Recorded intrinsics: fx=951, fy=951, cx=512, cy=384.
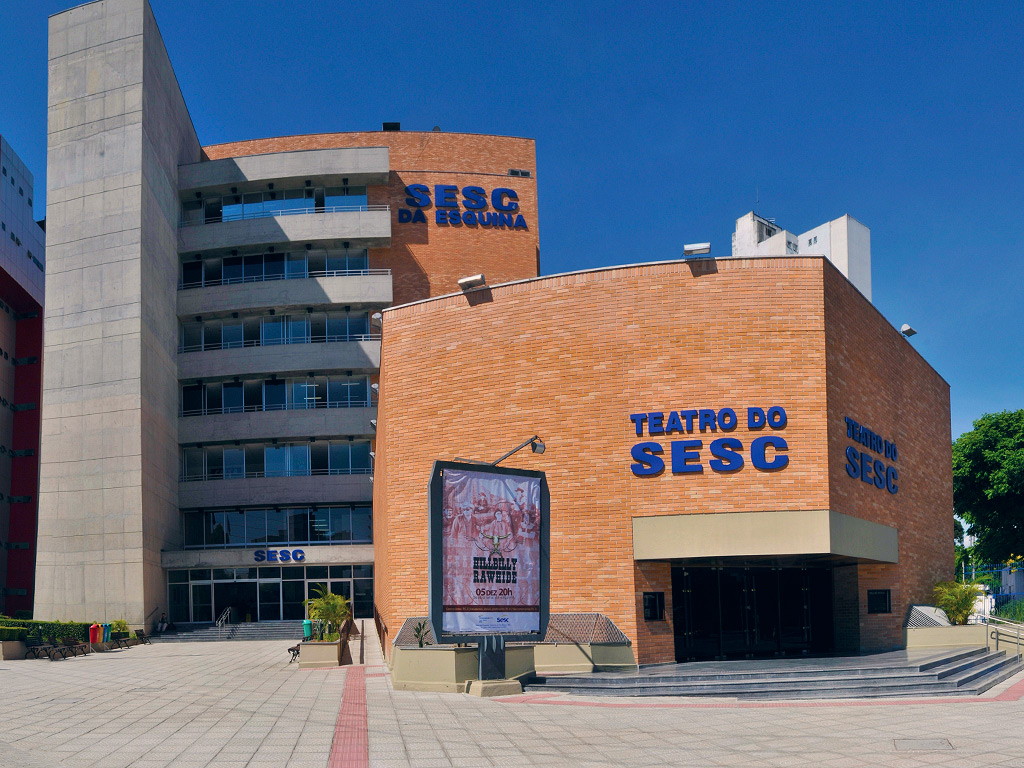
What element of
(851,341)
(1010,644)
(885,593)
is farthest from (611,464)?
(1010,644)

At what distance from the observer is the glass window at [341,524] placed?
55656mm

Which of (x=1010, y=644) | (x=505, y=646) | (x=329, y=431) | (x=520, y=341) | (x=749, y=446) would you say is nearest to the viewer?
(x=505, y=646)

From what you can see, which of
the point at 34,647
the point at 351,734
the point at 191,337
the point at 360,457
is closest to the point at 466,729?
the point at 351,734

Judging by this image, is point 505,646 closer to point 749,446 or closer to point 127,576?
point 749,446

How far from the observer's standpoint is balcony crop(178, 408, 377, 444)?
5591cm

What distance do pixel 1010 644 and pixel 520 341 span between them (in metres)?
20.9

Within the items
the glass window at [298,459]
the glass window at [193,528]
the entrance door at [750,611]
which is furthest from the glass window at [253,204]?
the entrance door at [750,611]

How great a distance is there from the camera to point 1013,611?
3988cm

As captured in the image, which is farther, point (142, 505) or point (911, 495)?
point (142, 505)

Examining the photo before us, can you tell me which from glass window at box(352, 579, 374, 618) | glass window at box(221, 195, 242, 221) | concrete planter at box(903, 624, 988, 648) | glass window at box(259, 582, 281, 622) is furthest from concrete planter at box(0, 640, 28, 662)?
glass window at box(221, 195, 242, 221)

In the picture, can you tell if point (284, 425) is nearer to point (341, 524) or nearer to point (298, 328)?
point (298, 328)

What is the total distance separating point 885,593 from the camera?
3061 cm

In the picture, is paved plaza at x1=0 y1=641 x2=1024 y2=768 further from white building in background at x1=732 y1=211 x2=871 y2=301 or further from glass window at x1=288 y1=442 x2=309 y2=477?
white building in background at x1=732 y1=211 x2=871 y2=301

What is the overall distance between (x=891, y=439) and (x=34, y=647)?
31482mm
